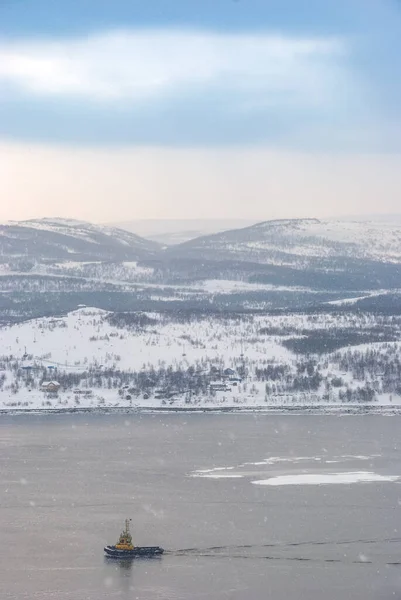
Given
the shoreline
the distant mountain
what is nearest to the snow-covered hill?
the distant mountain

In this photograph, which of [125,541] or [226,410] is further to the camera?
[226,410]

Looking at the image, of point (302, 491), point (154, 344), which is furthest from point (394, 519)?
point (154, 344)

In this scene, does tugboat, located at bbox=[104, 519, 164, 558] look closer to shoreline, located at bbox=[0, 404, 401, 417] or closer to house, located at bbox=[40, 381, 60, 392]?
shoreline, located at bbox=[0, 404, 401, 417]

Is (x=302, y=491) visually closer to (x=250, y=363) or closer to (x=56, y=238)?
(x=250, y=363)

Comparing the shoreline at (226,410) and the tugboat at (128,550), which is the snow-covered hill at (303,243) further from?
the tugboat at (128,550)

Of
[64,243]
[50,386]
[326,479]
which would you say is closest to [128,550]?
[326,479]

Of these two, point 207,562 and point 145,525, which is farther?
point 145,525

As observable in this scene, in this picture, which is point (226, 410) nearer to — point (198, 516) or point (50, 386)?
point (50, 386)
